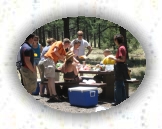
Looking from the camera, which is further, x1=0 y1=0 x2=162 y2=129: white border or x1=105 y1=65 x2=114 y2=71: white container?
x1=105 y1=65 x2=114 y2=71: white container

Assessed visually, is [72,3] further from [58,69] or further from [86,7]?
[58,69]

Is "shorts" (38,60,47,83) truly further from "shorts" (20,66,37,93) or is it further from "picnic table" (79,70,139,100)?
"picnic table" (79,70,139,100)

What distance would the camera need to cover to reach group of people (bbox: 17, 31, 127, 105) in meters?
3.68

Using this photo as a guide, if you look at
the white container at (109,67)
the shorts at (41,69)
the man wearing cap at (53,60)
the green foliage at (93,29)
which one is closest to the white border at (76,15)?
the green foliage at (93,29)

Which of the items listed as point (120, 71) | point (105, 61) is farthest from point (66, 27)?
point (120, 71)

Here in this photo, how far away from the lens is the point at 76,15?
348 centimetres

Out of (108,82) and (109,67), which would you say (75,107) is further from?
(109,67)

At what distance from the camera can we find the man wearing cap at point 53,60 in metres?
3.85

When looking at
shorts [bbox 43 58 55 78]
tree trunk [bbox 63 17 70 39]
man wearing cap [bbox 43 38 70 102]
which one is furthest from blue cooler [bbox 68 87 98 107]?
tree trunk [bbox 63 17 70 39]

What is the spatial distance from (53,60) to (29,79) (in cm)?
57

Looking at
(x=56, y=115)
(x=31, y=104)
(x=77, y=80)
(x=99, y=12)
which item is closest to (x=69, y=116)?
(x=56, y=115)

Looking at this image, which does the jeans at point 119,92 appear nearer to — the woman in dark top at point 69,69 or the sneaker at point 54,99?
the woman in dark top at point 69,69

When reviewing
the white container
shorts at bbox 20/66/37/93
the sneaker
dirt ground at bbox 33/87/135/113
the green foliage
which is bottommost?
dirt ground at bbox 33/87/135/113

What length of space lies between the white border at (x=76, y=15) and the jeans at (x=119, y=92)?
0.14 m
